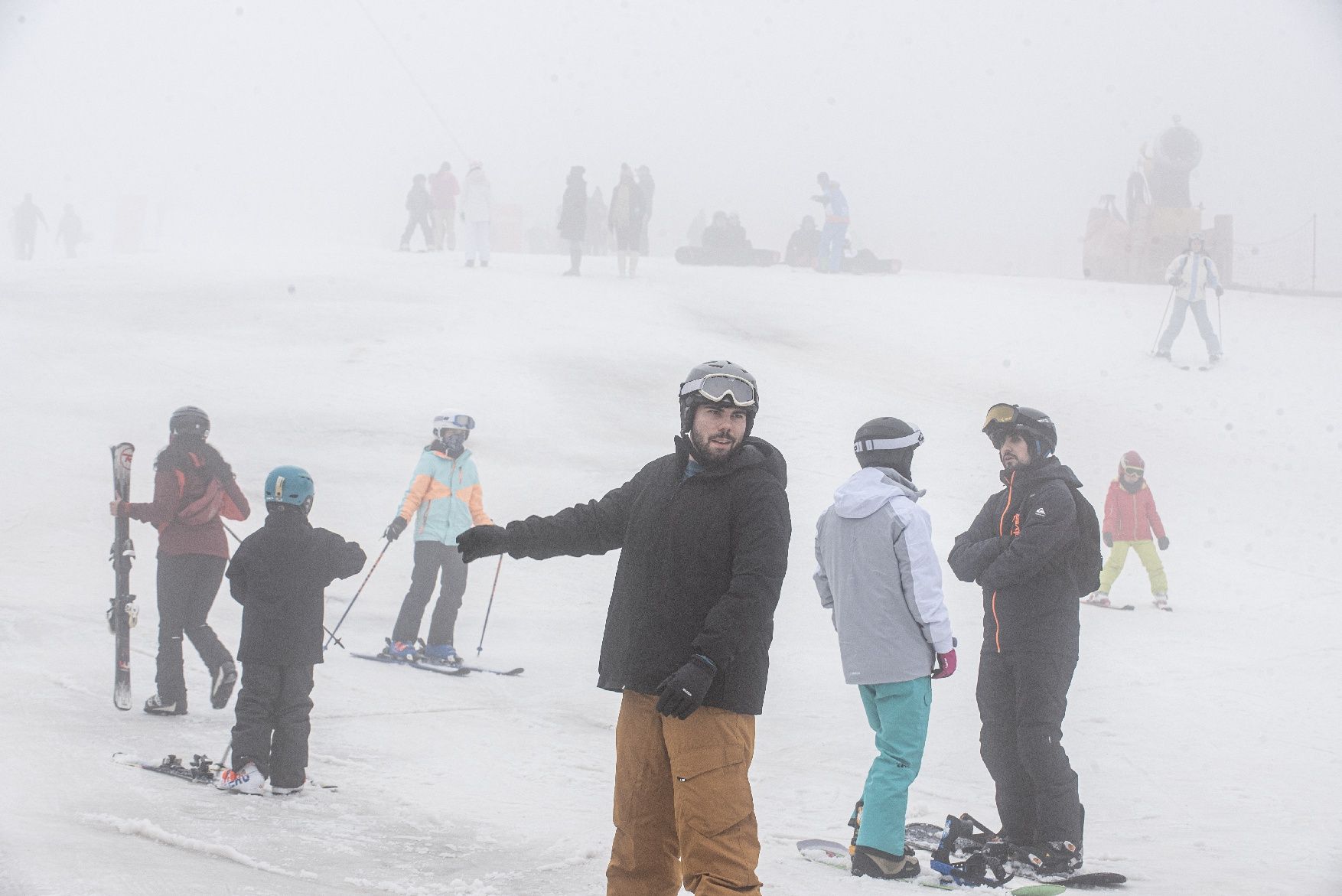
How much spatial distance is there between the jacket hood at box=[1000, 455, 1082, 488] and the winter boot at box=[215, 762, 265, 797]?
3.06 meters

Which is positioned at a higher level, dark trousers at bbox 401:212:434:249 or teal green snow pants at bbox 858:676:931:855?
dark trousers at bbox 401:212:434:249

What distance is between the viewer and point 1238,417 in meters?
16.1

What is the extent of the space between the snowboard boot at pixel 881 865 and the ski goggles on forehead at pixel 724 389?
1.71 meters

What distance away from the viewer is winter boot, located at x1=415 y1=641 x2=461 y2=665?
780 centimetres

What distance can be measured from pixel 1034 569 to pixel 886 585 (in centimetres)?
59

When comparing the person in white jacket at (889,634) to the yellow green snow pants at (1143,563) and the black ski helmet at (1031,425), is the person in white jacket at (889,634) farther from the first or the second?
the yellow green snow pants at (1143,563)

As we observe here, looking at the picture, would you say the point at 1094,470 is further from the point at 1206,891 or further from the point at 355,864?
the point at 355,864

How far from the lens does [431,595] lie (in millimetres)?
7902

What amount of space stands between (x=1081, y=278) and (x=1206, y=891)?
2553 centimetres

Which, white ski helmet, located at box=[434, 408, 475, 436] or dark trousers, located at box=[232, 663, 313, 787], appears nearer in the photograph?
dark trousers, located at box=[232, 663, 313, 787]

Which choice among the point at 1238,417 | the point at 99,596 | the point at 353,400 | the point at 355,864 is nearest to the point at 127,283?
the point at 353,400

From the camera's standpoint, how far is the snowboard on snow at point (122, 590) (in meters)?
6.19

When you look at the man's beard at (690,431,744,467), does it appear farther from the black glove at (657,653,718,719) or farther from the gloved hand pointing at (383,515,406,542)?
the gloved hand pointing at (383,515,406,542)

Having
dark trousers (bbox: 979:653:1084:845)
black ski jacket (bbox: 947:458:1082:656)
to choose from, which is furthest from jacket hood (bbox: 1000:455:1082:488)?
dark trousers (bbox: 979:653:1084:845)
